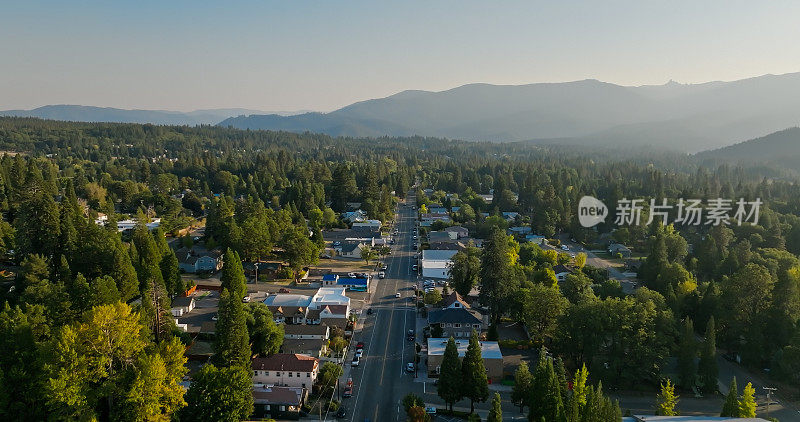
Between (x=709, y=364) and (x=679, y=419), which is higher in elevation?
(x=709, y=364)

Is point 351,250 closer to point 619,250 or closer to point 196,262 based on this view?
point 196,262

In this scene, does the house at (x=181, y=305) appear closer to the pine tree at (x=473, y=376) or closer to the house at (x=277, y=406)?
the house at (x=277, y=406)

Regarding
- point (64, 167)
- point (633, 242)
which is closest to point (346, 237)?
point (633, 242)

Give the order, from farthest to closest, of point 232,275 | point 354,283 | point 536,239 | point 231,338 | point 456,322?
point 536,239 < point 354,283 < point 232,275 < point 456,322 < point 231,338

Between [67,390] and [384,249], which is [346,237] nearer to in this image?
[384,249]

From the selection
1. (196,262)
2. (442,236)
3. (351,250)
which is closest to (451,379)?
(351,250)

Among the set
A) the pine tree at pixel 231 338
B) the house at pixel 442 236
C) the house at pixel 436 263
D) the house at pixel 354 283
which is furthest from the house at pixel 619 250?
the pine tree at pixel 231 338
